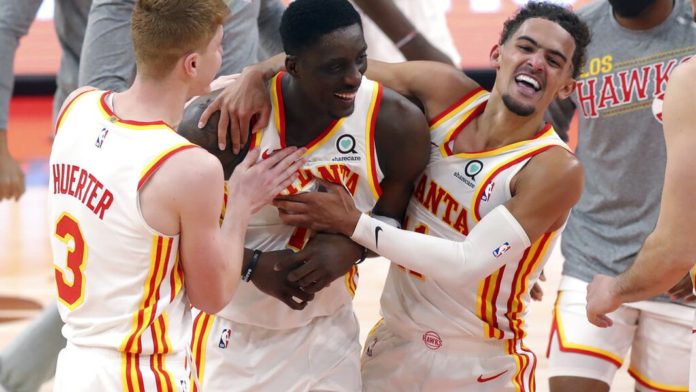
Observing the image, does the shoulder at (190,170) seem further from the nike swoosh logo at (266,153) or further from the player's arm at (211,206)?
the nike swoosh logo at (266,153)

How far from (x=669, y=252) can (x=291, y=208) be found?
43.8 inches

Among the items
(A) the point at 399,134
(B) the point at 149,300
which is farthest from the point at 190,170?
(A) the point at 399,134

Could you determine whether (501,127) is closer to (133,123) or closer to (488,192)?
(488,192)

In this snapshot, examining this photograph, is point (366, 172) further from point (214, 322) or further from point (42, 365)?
point (42, 365)

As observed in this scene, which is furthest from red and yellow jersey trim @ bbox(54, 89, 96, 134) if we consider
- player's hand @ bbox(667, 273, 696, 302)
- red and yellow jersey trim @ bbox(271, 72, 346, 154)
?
player's hand @ bbox(667, 273, 696, 302)

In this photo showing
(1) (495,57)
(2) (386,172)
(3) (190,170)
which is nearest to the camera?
(3) (190,170)

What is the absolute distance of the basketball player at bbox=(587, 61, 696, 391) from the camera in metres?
2.94

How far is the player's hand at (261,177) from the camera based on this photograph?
10.5 ft

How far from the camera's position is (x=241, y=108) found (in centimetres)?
332

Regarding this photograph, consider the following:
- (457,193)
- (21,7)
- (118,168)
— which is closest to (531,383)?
(457,193)

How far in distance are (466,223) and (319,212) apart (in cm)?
53

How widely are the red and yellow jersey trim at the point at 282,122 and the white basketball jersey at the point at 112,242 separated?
0.63 meters

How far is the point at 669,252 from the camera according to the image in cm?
310

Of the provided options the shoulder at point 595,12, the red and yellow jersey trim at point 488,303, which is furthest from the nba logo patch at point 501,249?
the shoulder at point 595,12
